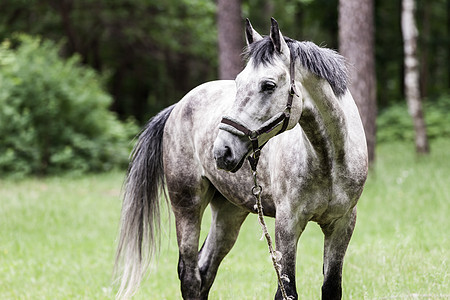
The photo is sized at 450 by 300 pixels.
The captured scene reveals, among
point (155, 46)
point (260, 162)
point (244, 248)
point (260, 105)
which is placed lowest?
point (244, 248)

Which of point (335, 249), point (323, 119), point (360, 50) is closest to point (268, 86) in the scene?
point (323, 119)

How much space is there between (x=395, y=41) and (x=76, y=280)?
21.1 meters

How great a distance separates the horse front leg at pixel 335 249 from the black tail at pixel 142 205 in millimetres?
1695

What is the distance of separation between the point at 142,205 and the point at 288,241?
177cm

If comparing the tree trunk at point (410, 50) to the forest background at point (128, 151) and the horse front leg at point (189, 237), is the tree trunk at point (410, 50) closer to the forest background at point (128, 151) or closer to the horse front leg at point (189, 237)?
the forest background at point (128, 151)

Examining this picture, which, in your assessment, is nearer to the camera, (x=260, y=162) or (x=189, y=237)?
(x=260, y=162)

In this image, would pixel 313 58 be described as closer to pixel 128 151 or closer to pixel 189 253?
pixel 189 253

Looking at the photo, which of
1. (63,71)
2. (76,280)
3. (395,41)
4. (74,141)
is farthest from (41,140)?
(395,41)

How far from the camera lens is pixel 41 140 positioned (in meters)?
13.7

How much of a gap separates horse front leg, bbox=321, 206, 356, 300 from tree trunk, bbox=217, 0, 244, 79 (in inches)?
291

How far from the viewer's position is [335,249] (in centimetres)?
357

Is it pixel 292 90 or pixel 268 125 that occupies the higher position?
pixel 292 90

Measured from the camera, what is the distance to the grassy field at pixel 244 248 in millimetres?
4973

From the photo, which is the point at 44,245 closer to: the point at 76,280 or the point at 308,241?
the point at 76,280
